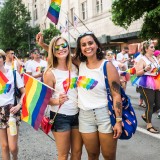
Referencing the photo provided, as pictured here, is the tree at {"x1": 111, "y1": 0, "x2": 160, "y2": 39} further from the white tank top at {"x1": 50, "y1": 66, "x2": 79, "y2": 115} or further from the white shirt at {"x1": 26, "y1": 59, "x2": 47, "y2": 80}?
the white tank top at {"x1": 50, "y1": 66, "x2": 79, "y2": 115}

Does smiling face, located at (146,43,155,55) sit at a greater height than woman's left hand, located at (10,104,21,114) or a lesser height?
greater

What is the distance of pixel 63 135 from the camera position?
10.2 feet

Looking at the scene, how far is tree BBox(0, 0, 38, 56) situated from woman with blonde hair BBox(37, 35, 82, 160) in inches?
1589

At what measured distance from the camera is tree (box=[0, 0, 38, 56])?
139ft

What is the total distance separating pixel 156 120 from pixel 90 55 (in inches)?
171

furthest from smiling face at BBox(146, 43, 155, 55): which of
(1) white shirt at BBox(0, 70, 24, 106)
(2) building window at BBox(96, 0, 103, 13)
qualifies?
(2) building window at BBox(96, 0, 103, 13)

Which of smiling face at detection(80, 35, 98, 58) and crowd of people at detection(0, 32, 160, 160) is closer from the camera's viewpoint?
crowd of people at detection(0, 32, 160, 160)

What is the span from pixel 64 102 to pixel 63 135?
0.35m

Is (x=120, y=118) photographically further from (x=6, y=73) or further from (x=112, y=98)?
(x=6, y=73)

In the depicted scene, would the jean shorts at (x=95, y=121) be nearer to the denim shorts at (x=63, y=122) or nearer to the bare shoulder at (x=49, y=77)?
the denim shorts at (x=63, y=122)

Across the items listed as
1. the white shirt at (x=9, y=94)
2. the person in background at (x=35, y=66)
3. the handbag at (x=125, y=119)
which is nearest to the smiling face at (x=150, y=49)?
the handbag at (x=125, y=119)

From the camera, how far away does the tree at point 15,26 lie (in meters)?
42.4

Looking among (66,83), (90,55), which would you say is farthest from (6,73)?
(90,55)

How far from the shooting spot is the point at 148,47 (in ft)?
19.1
